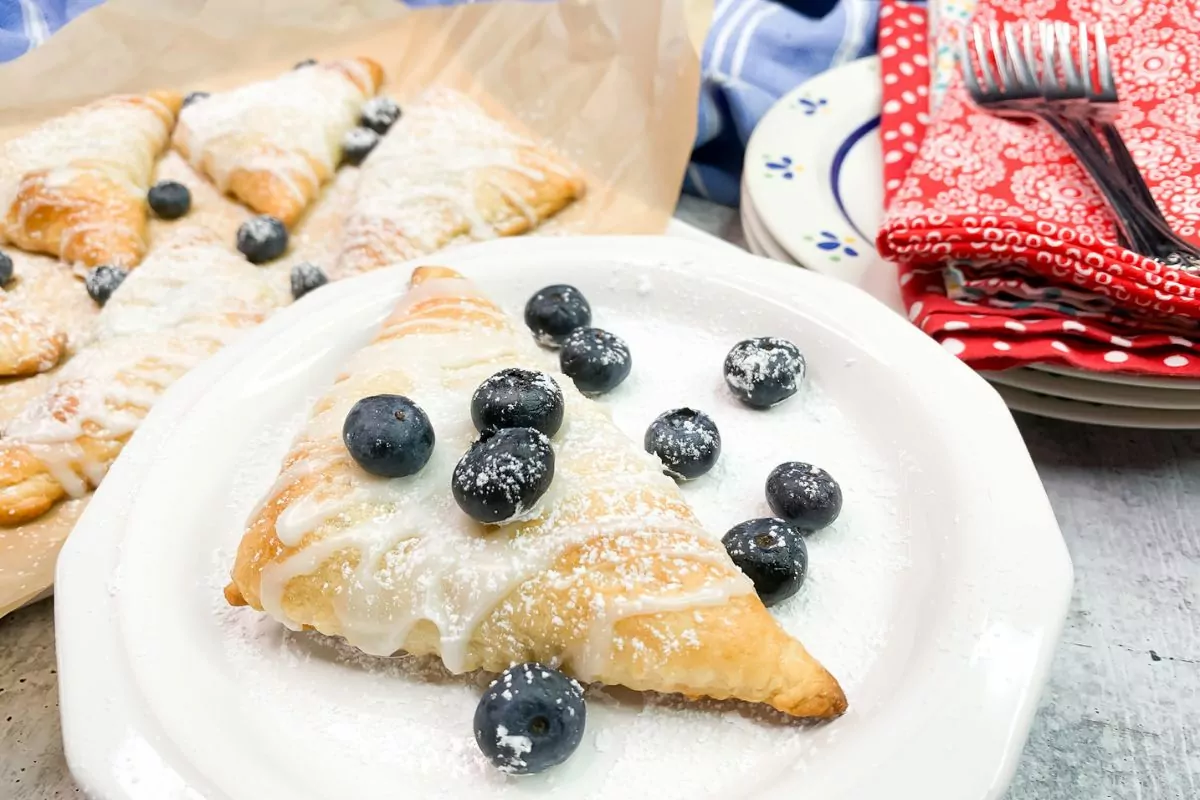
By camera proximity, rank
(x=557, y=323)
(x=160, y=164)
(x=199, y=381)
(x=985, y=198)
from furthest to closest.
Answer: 1. (x=160, y=164)
2. (x=985, y=198)
3. (x=557, y=323)
4. (x=199, y=381)

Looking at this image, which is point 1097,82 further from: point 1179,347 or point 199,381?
point 199,381

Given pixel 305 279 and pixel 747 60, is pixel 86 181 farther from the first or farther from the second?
pixel 747 60

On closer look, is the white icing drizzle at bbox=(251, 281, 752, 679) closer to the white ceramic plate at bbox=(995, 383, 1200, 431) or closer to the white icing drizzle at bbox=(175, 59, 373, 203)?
the white ceramic plate at bbox=(995, 383, 1200, 431)

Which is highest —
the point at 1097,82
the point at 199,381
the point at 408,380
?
the point at 1097,82

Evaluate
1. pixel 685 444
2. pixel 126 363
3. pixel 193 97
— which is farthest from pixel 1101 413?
pixel 193 97

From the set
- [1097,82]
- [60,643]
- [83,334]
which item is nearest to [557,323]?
[60,643]

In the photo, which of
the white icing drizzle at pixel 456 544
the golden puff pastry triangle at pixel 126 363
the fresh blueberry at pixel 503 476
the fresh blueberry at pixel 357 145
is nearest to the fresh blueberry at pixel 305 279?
the golden puff pastry triangle at pixel 126 363

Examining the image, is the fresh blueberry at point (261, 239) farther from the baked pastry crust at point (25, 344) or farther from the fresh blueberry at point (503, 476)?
the fresh blueberry at point (503, 476)

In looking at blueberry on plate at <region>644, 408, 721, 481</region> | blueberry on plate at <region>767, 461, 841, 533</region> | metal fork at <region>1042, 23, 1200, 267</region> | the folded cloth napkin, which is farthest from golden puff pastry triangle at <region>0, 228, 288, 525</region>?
metal fork at <region>1042, 23, 1200, 267</region>
